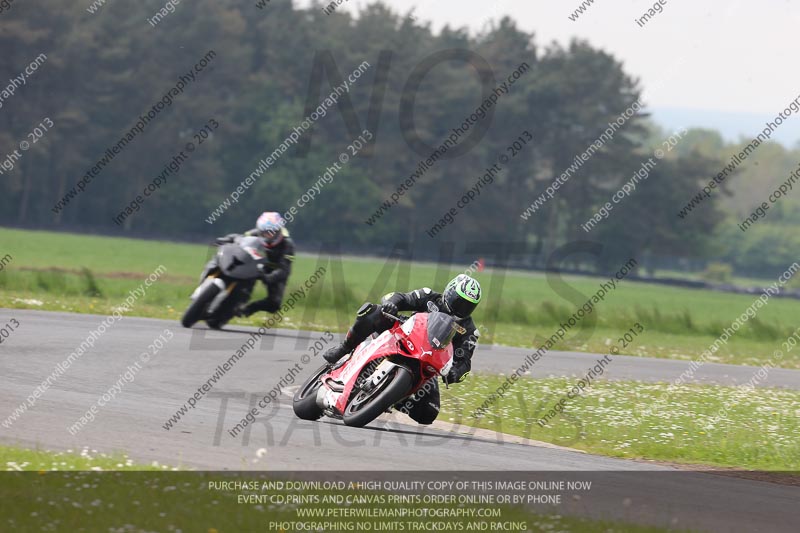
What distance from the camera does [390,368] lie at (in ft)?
35.3

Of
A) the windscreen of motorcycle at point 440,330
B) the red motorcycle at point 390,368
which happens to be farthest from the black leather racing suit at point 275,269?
the windscreen of motorcycle at point 440,330

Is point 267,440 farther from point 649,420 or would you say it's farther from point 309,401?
point 649,420

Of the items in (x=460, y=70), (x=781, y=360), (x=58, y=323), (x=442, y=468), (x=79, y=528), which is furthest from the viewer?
(x=460, y=70)

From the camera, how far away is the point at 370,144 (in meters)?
78.6

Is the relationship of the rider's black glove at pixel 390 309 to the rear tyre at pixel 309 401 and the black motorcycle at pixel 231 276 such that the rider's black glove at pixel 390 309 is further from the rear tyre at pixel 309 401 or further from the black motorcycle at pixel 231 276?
the black motorcycle at pixel 231 276

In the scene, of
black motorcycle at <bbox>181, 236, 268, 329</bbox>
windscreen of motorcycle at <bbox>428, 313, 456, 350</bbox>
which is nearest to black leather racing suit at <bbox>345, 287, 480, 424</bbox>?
windscreen of motorcycle at <bbox>428, 313, 456, 350</bbox>

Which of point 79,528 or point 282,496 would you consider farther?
point 282,496

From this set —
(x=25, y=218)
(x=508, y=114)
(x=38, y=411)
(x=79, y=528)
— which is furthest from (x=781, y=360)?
(x=508, y=114)

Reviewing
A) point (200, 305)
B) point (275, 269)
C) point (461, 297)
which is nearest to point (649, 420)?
point (461, 297)

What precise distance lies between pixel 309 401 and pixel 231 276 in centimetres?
728

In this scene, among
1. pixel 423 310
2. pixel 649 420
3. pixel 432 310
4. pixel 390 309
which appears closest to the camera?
pixel 390 309

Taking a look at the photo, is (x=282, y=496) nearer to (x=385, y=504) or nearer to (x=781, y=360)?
(x=385, y=504)

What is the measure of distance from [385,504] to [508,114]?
7579cm

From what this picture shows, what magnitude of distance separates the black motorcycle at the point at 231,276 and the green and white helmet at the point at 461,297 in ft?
25.7
